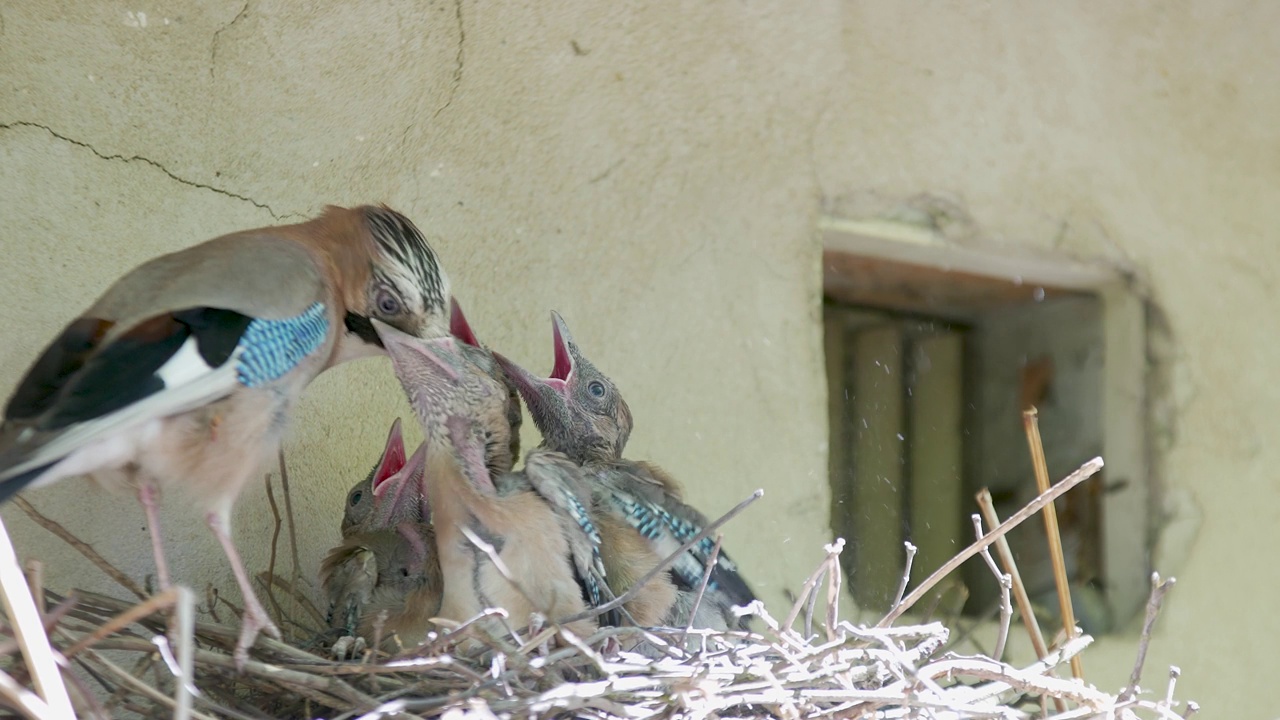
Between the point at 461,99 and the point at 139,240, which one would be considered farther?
the point at 461,99

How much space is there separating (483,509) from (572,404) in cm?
38

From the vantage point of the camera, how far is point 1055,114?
3467mm

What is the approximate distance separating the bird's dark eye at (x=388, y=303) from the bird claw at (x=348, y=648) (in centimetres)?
47

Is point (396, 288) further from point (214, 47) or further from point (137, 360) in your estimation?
point (214, 47)

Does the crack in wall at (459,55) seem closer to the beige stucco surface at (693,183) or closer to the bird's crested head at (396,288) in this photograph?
the beige stucco surface at (693,183)

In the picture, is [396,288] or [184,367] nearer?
[184,367]

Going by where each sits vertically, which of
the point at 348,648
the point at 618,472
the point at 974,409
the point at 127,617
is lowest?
the point at 974,409

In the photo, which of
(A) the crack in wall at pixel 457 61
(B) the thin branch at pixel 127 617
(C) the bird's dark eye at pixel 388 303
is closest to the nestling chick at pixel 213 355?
(C) the bird's dark eye at pixel 388 303

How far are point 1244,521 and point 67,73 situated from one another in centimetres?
259

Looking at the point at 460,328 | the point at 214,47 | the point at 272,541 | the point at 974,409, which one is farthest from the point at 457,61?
the point at 974,409

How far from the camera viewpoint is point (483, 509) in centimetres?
225

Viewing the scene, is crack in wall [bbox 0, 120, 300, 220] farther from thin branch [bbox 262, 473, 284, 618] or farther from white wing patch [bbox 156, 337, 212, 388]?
white wing patch [bbox 156, 337, 212, 388]

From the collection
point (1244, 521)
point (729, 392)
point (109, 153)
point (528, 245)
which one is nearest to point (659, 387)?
point (729, 392)

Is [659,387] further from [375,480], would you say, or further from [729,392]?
[375,480]
